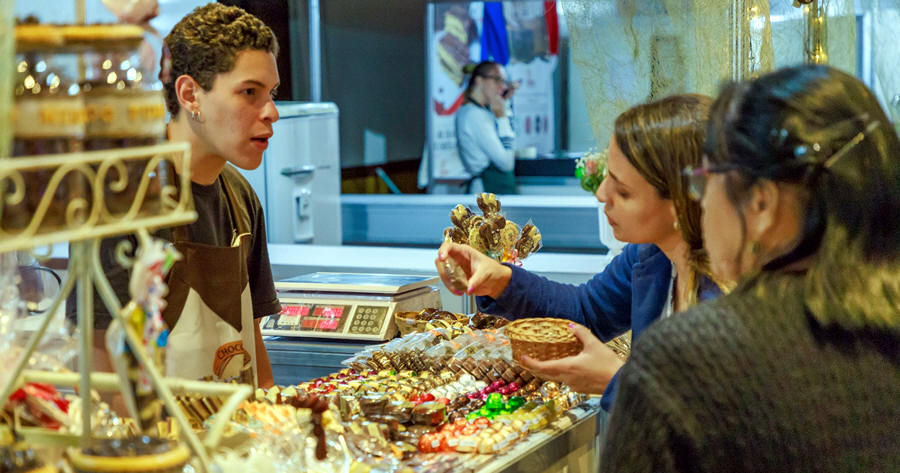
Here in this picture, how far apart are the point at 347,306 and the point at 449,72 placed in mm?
6887

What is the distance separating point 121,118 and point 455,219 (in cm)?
206

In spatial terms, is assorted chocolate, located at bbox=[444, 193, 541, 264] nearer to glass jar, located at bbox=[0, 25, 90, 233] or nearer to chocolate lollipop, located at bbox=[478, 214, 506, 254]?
chocolate lollipop, located at bbox=[478, 214, 506, 254]

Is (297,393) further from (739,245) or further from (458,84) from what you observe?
(458,84)

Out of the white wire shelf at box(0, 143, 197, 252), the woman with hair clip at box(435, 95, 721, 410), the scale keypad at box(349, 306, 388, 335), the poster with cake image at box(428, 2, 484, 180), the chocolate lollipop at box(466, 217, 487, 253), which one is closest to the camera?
the white wire shelf at box(0, 143, 197, 252)

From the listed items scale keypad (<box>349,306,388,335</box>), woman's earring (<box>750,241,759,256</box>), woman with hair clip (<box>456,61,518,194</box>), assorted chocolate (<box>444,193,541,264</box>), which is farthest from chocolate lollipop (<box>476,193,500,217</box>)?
woman with hair clip (<box>456,61,518,194</box>)

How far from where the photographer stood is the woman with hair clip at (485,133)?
27.0 feet

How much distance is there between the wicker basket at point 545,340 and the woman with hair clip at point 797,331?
3.07 ft

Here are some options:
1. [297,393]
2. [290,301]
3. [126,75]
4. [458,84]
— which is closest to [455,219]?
[290,301]

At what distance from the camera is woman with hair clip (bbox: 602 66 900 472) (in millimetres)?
1223

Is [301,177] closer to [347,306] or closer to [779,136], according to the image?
[347,306]

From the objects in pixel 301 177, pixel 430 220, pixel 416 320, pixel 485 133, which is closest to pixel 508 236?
pixel 416 320

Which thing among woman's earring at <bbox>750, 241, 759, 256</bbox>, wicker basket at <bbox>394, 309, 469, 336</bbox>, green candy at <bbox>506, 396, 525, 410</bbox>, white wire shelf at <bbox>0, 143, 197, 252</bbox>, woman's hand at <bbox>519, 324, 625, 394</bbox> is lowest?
green candy at <bbox>506, 396, 525, 410</bbox>

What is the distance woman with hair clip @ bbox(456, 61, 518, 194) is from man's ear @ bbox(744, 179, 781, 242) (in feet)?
22.9

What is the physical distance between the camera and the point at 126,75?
1.07m
